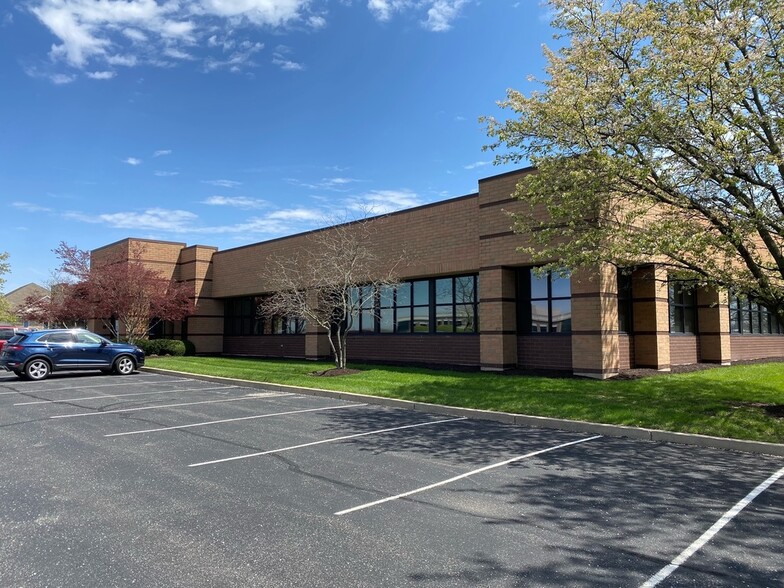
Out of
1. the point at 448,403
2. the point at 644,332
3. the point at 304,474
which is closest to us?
the point at 304,474

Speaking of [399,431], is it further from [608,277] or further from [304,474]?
[608,277]

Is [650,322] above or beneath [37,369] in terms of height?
above

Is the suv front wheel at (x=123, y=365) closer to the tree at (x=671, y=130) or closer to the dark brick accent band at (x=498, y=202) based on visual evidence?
the dark brick accent band at (x=498, y=202)

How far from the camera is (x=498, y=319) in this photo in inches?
649

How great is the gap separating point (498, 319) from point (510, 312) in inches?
19.9

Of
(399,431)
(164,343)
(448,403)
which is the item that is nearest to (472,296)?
(448,403)

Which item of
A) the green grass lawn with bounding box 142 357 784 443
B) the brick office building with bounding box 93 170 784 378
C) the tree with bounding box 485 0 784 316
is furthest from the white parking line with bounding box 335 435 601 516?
the brick office building with bounding box 93 170 784 378

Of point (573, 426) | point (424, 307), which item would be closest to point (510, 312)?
Result: point (424, 307)

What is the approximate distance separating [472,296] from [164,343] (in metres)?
16.8

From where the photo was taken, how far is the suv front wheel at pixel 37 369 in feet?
58.2

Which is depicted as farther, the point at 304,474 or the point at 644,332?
the point at 644,332

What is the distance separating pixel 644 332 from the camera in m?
16.3

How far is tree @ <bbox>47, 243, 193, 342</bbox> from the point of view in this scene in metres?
25.0

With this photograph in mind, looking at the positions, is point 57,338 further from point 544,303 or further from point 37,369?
point 544,303
